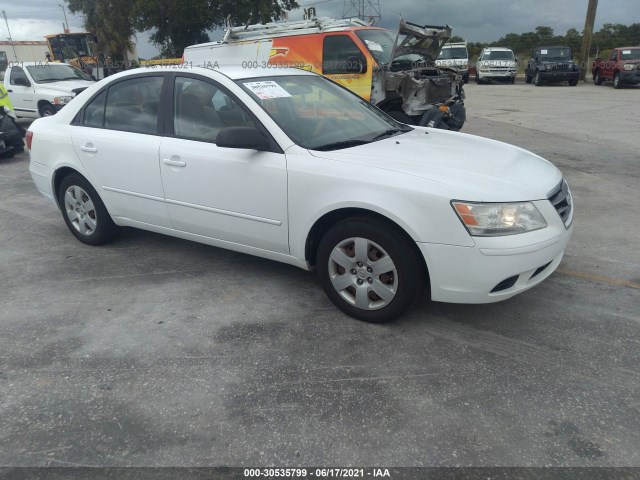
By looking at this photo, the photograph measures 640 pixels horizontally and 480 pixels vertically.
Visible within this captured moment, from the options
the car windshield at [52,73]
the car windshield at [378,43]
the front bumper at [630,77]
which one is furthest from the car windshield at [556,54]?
the car windshield at [52,73]

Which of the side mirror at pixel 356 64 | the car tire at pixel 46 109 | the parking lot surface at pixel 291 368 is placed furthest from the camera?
the car tire at pixel 46 109

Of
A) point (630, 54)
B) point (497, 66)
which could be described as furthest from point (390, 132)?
point (497, 66)

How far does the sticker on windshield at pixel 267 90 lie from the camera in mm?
3772

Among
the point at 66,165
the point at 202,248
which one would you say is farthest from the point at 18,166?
the point at 202,248

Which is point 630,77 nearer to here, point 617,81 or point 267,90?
→ point 617,81

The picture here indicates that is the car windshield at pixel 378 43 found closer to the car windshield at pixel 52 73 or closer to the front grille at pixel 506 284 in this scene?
the front grille at pixel 506 284

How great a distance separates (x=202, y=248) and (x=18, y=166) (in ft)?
20.3

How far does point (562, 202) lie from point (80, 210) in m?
4.12

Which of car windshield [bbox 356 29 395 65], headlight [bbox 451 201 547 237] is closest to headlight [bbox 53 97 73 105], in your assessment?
car windshield [bbox 356 29 395 65]

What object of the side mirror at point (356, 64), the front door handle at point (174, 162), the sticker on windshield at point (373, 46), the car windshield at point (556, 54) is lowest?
the front door handle at point (174, 162)

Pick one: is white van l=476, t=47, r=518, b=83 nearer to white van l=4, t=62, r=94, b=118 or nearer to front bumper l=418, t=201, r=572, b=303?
white van l=4, t=62, r=94, b=118

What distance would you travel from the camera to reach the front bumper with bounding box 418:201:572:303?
9.58 feet

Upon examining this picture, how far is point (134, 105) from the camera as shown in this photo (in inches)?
171

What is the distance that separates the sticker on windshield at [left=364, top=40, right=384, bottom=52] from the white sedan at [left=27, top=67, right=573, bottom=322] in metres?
4.89
